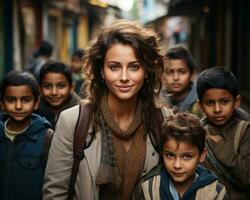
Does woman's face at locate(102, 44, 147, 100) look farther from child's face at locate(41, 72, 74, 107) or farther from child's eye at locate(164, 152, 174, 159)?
child's face at locate(41, 72, 74, 107)

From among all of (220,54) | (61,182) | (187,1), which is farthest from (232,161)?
(187,1)

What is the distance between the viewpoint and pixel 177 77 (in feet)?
17.0

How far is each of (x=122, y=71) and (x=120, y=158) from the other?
0.50 meters

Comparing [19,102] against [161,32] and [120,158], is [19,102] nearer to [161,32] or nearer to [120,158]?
[120,158]

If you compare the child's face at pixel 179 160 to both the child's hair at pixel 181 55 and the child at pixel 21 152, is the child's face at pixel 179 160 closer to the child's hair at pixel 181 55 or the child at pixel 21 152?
the child at pixel 21 152

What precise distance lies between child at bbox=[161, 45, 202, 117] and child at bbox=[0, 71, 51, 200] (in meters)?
1.68

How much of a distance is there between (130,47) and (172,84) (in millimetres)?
2366

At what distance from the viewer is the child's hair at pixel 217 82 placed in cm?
369

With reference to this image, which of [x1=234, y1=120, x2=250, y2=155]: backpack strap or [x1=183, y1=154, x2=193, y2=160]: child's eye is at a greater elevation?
[x1=234, y1=120, x2=250, y2=155]: backpack strap

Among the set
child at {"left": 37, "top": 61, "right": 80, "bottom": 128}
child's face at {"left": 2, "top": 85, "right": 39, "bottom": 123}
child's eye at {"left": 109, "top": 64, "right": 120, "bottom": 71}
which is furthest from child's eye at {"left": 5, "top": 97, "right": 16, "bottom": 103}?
child's eye at {"left": 109, "top": 64, "right": 120, "bottom": 71}

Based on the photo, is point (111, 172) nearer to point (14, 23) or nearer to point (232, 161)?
point (232, 161)

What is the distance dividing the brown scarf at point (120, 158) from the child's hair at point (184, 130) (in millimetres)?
162

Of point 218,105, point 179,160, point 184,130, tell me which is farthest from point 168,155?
point 218,105

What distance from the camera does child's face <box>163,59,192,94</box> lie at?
5.16 meters
